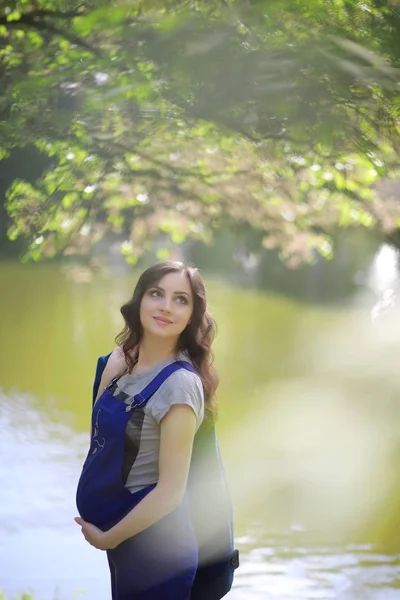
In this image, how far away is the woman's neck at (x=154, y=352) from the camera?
1.34m

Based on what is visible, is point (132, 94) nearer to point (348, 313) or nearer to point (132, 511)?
point (348, 313)

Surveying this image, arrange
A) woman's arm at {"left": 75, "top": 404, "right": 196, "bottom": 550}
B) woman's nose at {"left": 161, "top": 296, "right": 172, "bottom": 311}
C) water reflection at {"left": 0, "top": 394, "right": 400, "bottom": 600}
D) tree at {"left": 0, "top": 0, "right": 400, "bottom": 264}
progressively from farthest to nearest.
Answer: water reflection at {"left": 0, "top": 394, "right": 400, "bottom": 600} → tree at {"left": 0, "top": 0, "right": 400, "bottom": 264} → woman's nose at {"left": 161, "top": 296, "right": 172, "bottom": 311} → woman's arm at {"left": 75, "top": 404, "right": 196, "bottom": 550}

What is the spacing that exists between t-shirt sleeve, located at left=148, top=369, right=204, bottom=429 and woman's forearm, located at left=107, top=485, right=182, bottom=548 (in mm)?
112

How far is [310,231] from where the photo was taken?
2.90m

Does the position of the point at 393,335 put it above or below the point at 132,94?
below

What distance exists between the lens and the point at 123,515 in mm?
1271

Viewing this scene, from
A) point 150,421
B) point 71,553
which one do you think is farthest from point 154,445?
point 71,553

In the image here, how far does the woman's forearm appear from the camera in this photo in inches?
47.3

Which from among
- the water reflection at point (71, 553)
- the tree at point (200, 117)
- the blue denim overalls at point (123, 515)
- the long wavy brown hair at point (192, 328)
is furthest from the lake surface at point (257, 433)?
the long wavy brown hair at point (192, 328)

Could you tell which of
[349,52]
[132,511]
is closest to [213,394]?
[132,511]

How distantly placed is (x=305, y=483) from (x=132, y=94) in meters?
1.42

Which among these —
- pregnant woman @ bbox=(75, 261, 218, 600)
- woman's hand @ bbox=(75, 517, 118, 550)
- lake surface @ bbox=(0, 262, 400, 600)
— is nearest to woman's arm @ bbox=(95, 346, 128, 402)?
pregnant woman @ bbox=(75, 261, 218, 600)

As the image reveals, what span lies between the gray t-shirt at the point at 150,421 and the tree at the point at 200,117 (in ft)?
3.77

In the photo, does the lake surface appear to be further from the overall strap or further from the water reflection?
the overall strap
